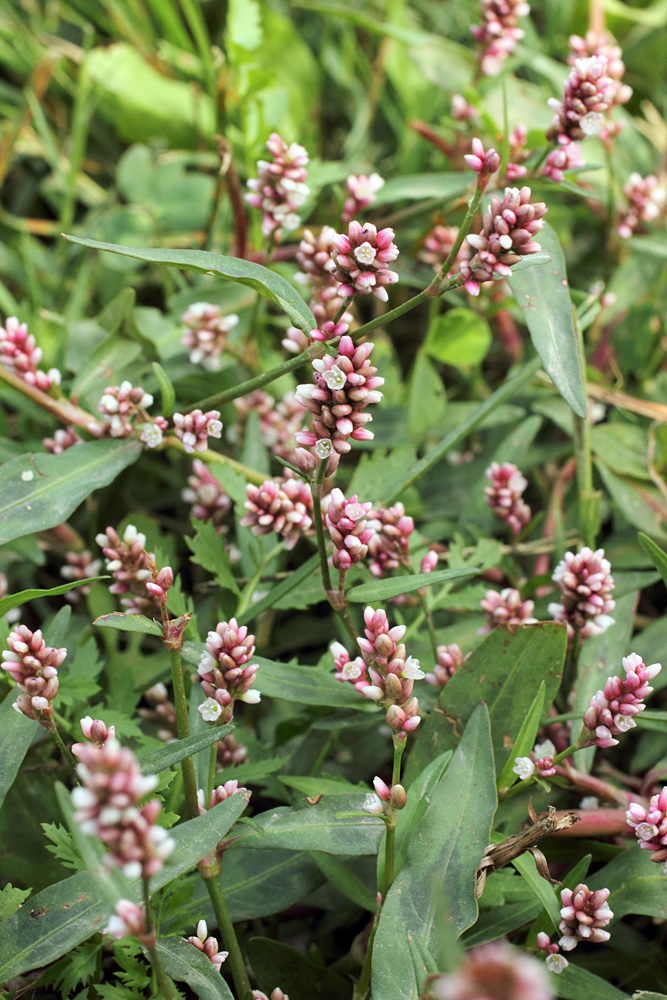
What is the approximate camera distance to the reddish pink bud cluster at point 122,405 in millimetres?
1496

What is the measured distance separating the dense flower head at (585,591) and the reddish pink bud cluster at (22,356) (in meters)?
1.03

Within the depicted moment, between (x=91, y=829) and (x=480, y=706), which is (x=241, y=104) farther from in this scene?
(x=91, y=829)

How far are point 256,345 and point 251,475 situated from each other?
0.42m

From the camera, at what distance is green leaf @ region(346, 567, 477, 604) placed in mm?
1257

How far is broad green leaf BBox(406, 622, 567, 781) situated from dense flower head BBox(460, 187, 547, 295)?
0.57 metres

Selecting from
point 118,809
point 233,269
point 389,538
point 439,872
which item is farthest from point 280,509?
point 118,809

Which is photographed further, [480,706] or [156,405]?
[156,405]

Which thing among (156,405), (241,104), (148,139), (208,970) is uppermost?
(241,104)

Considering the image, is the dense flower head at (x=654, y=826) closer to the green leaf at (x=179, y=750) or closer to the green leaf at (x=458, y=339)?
the green leaf at (x=179, y=750)

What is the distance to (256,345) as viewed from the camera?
195 cm

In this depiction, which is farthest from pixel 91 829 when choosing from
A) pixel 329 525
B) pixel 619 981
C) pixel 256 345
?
pixel 256 345

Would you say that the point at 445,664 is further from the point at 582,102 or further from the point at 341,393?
the point at 582,102

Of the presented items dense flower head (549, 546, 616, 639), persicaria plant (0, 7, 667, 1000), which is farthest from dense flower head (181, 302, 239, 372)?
dense flower head (549, 546, 616, 639)

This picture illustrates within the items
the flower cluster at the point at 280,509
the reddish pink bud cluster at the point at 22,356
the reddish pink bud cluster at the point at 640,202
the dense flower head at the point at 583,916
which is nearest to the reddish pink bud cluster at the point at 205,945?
the dense flower head at the point at 583,916
